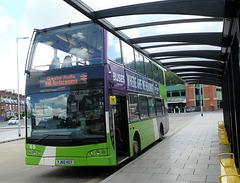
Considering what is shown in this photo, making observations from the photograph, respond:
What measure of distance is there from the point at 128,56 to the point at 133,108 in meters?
1.90

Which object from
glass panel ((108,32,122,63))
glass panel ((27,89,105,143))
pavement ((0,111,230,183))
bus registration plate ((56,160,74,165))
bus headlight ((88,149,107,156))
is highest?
glass panel ((108,32,122,63))

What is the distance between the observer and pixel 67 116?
23.0 ft

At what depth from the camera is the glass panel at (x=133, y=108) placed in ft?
28.9

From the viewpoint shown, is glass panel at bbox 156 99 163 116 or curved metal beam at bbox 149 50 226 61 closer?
curved metal beam at bbox 149 50 226 61

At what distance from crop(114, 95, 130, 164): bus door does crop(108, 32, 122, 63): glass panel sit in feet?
4.20

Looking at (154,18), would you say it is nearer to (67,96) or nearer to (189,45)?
(189,45)

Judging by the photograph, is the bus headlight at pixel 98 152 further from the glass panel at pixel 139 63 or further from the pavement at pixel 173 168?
the glass panel at pixel 139 63

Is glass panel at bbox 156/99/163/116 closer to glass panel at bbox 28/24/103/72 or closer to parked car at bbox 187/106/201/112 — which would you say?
glass panel at bbox 28/24/103/72

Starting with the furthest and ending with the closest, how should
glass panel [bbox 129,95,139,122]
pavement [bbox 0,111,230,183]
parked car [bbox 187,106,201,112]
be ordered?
parked car [bbox 187,106,201,112]
glass panel [bbox 129,95,139,122]
pavement [bbox 0,111,230,183]

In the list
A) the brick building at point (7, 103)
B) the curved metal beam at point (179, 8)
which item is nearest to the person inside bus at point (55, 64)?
the curved metal beam at point (179, 8)

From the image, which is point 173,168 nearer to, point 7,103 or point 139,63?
point 139,63

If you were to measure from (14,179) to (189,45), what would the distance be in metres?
6.33

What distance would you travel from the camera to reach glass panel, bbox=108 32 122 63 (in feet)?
24.8

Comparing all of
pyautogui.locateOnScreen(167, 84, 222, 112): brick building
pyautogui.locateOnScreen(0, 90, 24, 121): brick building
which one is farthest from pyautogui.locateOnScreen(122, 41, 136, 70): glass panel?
pyautogui.locateOnScreen(0, 90, 24, 121): brick building
